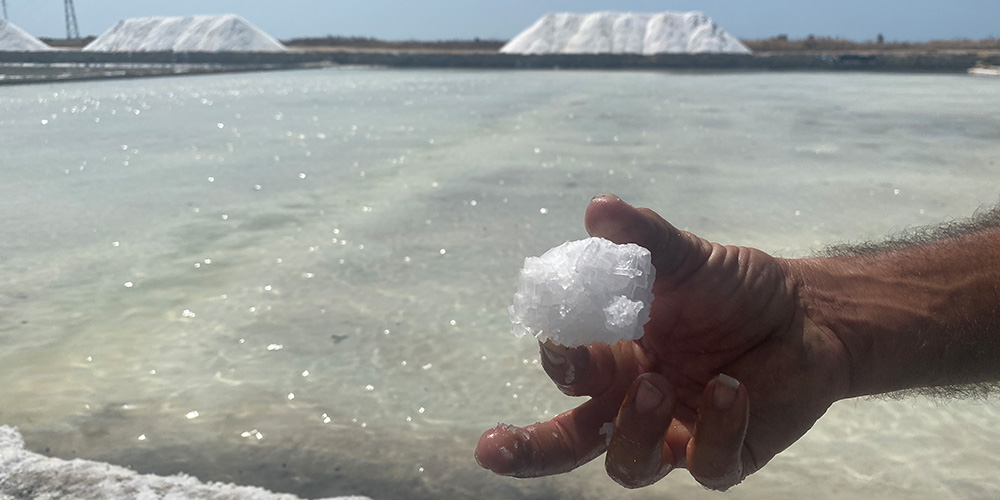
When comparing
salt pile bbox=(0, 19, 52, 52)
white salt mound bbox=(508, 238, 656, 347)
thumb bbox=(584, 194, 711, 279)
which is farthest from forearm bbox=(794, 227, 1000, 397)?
salt pile bbox=(0, 19, 52, 52)

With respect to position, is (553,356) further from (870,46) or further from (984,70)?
(870,46)

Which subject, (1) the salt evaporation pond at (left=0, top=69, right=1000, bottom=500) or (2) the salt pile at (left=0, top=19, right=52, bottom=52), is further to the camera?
(2) the salt pile at (left=0, top=19, right=52, bottom=52)

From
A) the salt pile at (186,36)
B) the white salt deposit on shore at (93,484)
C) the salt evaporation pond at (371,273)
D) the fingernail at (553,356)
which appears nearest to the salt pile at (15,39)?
the salt pile at (186,36)

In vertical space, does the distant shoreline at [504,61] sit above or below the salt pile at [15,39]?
below

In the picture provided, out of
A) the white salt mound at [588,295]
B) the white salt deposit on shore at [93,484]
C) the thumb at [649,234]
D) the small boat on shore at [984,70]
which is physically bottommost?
the white salt deposit on shore at [93,484]

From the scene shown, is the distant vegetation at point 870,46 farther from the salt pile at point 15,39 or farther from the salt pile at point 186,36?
the salt pile at point 15,39

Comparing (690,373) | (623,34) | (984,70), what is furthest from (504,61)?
(623,34)

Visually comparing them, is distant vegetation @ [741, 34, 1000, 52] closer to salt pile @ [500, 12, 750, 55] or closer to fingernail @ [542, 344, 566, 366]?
salt pile @ [500, 12, 750, 55]
